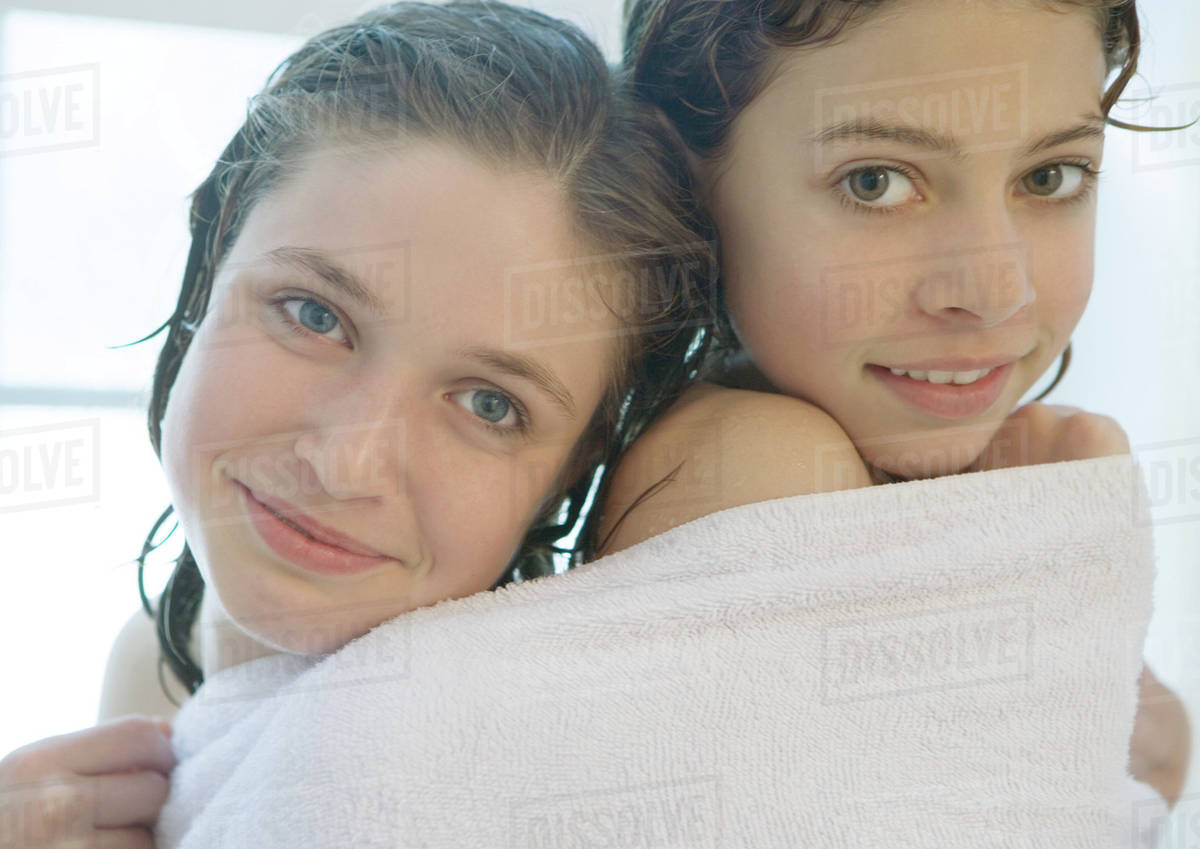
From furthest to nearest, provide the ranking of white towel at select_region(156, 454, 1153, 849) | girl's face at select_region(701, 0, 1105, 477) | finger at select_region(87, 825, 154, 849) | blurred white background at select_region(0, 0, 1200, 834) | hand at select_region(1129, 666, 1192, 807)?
blurred white background at select_region(0, 0, 1200, 834)
hand at select_region(1129, 666, 1192, 807)
finger at select_region(87, 825, 154, 849)
girl's face at select_region(701, 0, 1105, 477)
white towel at select_region(156, 454, 1153, 849)

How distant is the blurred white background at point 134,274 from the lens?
3.52 feet

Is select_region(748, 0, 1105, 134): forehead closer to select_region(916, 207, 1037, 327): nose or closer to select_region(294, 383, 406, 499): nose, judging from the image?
select_region(916, 207, 1037, 327): nose

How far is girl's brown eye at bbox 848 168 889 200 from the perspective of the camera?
0.76m

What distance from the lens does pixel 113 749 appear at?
0.88 m

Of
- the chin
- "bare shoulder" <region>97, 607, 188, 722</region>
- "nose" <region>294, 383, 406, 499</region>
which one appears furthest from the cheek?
"bare shoulder" <region>97, 607, 188, 722</region>

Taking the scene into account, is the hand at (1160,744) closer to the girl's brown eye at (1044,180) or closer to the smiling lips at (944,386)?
the smiling lips at (944,386)

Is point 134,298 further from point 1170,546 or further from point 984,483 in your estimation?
point 1170,546

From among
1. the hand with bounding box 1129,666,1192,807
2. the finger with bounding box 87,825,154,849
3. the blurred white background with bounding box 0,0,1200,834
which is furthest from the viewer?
the blurred white background with bounding box 0,0,1200,834

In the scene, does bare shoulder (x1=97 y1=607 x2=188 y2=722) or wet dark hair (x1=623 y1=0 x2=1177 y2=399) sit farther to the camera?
bare shoulder (x1=97 y1=607 x2=188 y2=722)

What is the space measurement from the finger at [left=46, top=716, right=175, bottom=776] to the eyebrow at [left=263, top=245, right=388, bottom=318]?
0.41 meters

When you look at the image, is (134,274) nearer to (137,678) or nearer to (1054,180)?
(137,678)

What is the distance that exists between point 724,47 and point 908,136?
153mm

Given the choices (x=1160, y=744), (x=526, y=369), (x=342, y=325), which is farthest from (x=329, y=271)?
(x=1160, y=744)

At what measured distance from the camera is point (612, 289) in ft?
2.61
